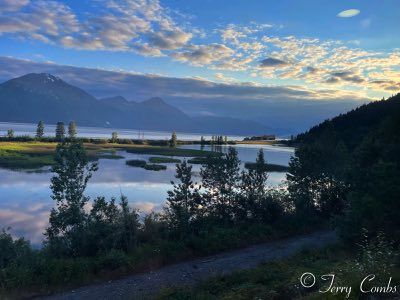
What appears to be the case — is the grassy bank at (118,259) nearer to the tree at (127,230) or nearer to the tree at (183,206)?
the tree at (127,230)

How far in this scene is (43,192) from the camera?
52.0 meters

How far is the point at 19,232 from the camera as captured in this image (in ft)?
107

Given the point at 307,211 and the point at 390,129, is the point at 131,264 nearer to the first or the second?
the point at 307,211

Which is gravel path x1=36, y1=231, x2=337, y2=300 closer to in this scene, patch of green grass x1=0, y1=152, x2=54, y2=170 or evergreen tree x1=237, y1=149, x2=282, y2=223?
evergreen tree x1=237, y1=149, x2=282, y2=223

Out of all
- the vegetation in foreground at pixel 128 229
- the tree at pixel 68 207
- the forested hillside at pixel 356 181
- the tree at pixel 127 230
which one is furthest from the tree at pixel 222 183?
the tree at pixel 68 207

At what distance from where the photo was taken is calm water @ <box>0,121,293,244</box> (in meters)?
35.9

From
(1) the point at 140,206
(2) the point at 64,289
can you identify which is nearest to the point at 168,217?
(2) the point at 64,289

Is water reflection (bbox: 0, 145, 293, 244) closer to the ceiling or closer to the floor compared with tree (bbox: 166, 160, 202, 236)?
closer to the floor

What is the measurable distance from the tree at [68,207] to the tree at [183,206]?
5.79m

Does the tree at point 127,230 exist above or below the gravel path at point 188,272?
above

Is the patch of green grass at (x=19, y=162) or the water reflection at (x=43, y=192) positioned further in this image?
the patch of green grass at (x=19, y=162)

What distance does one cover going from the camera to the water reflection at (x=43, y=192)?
35906 millimetres

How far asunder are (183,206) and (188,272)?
704 cm

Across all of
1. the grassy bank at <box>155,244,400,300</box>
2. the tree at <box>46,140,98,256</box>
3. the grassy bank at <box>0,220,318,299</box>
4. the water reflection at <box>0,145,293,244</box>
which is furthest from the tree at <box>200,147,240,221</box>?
the water reflection at <box>0,145,293,244</box>
